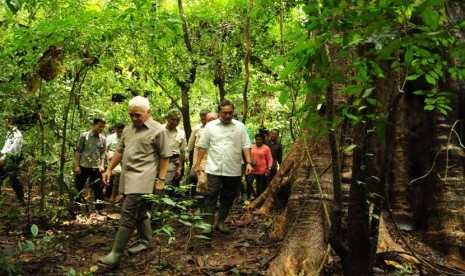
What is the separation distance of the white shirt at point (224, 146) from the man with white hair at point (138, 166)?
1129mm

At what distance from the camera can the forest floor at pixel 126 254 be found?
4.75 meters

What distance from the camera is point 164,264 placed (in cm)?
486

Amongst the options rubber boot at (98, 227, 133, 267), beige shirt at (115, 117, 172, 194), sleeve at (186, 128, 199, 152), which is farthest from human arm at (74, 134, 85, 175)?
rubber boot at (98, 227, 133, 267)

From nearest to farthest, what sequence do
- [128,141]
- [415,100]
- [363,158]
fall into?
[363,158] < [128,141] < [415,100]

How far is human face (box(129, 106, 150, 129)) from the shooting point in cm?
506

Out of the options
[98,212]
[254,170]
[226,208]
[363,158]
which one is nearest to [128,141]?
[226,208]

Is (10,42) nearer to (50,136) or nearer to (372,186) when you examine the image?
(50,136)

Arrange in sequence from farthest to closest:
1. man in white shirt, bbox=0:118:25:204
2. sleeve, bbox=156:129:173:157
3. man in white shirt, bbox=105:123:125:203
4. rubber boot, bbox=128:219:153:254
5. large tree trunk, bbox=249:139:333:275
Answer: man in white shirt, bbox=105:123:125:203 < man in white shirt, bbox=0:118:25:204 < rubber boot, bbox=128:219:153:254 < sleeve, bbox=156:129:173:157 < large tree trunk, bbox=249:139:333:275

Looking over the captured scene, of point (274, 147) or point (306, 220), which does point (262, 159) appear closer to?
point (274, 147)

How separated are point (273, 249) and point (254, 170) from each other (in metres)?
5.50

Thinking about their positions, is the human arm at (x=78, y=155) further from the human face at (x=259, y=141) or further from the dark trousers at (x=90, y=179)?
the human face at (x=259, y=141)

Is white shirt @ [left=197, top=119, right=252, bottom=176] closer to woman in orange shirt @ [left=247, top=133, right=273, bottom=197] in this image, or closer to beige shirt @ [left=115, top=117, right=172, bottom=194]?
beige shirt @ [left=115, top=117, right=172, bottom=194]

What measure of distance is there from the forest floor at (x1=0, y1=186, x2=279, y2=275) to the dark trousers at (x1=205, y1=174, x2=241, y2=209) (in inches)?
20.1

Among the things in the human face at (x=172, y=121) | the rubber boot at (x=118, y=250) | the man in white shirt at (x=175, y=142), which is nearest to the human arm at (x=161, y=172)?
the rubber boot at (x=118, y=250)
